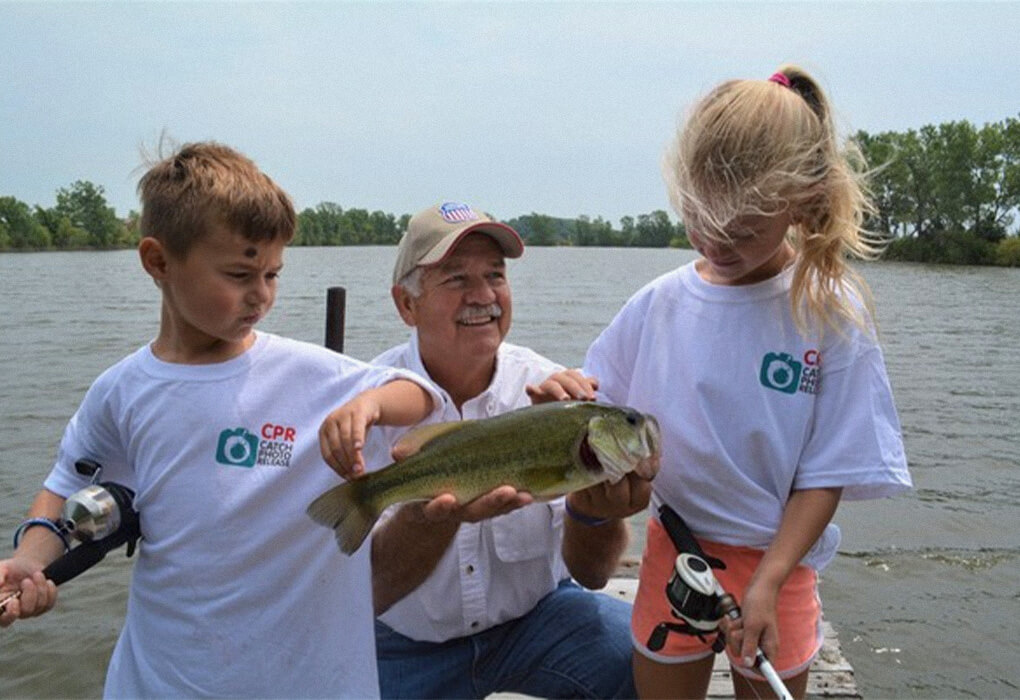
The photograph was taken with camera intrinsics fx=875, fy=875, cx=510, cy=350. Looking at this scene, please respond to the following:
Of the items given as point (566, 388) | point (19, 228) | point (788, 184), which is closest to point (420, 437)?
point (566, 388)

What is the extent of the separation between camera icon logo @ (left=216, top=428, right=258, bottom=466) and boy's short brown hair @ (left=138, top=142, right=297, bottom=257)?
1.96 ft

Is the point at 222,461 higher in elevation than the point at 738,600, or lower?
higher

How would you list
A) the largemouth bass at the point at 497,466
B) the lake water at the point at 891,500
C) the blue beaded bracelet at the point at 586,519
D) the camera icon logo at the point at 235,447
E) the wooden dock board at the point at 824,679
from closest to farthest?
the largemouth bass at the point at 497,466 < the camera icon logo at the point at 235,447 < the blue beaded bracelet at the point at 586,519 < the wooden dock board at the point at 824,679 < the lake water at the point at 891,500

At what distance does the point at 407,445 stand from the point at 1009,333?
27.4 m

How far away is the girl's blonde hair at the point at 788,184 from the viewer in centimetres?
279

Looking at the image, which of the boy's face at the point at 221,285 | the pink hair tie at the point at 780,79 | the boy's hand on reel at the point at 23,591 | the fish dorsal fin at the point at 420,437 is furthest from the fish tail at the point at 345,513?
the pink hair tie at the point at 780,79

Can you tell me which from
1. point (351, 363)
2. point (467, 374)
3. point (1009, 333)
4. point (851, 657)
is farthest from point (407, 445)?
point (1009, 333)

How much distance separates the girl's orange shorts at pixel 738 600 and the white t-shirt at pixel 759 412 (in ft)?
0.24

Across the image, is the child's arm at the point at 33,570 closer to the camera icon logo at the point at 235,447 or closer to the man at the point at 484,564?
the camera icon logo at the point at 235,447

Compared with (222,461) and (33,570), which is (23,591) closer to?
(33,570)

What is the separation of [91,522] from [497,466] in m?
1.27

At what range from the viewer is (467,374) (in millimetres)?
3395

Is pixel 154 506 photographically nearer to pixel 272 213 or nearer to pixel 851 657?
pixel 272 213

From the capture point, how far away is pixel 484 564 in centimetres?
335
